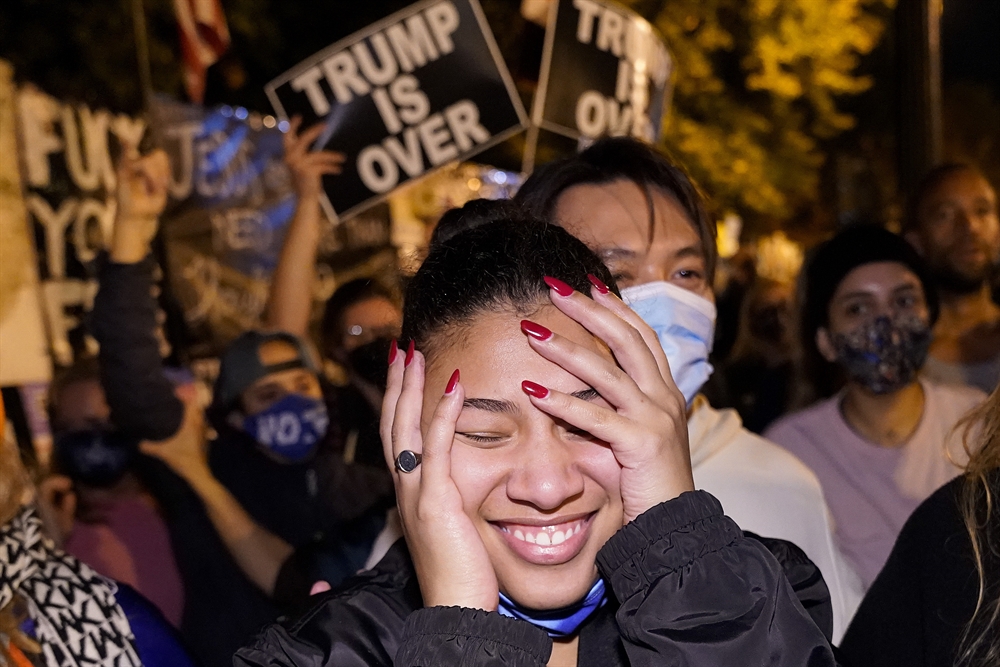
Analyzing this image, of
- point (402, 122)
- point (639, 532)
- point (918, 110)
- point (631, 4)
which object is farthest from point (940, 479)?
point (631, 4)

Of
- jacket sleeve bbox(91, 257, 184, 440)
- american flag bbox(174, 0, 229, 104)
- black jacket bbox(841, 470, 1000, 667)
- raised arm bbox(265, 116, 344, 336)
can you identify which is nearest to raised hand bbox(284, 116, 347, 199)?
raised arm bbox(265, 116, 344, 336)

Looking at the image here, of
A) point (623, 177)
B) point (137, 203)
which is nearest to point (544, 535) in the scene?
point (623, 177)

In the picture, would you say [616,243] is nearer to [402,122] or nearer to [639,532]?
[639,532]

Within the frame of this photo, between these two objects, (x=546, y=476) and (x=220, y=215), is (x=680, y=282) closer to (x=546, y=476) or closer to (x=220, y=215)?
(x=546, y=476)

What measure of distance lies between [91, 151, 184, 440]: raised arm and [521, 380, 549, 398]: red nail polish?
2430 millimetres

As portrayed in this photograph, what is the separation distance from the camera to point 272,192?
18.3ft

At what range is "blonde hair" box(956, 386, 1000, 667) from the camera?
6.04 feet

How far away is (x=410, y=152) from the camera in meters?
4.66

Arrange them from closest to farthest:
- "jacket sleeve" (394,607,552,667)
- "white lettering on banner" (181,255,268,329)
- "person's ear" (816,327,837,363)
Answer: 1. "jacket sleeve" (394,607,552,667)
2. "person's ear" (816,327,837,363)
3. "white lettering on banner" (181,255,268,329)

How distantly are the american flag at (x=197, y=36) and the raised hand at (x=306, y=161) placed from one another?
1.52m

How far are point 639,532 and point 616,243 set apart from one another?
0.95 metres

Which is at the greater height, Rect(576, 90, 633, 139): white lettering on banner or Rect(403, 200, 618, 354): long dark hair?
Rect(576, 90, 633, 139): white lettering on banner

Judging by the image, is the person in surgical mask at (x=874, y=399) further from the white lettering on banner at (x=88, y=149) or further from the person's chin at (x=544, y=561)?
the white lettering on banner at (x=88, y=149)

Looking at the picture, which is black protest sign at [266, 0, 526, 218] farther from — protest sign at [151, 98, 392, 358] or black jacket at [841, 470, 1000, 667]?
black jacket at [841, 470, 1000, 667]
